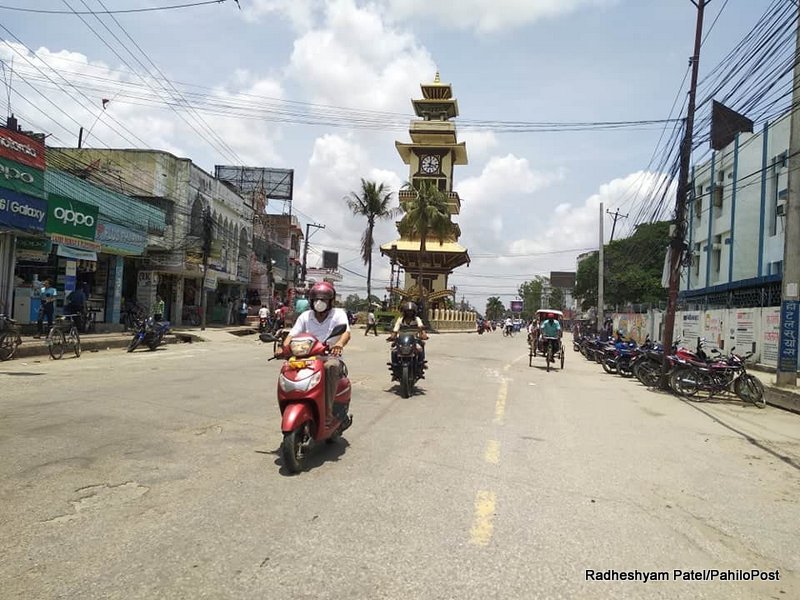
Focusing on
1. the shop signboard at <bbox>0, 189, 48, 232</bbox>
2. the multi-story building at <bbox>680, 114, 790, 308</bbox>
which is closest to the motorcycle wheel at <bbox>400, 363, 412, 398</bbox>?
the shop signboard at <bbox>0, 189, 48, 232</bbox>

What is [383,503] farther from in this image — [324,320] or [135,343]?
[135,343]

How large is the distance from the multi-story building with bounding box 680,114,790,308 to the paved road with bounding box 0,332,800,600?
1775 centimetres

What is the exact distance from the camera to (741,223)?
98.6 ft

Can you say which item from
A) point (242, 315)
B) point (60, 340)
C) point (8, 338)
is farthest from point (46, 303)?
point (242, 315)

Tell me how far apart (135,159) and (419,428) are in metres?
24.3

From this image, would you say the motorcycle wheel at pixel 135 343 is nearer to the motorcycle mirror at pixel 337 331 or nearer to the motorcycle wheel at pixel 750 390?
the motorcycle mirror at pixel 337 331

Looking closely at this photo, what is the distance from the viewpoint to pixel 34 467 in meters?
5.23

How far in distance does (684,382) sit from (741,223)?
2078 cm

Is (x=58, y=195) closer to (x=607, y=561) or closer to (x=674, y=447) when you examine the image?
(x=674, y=447)

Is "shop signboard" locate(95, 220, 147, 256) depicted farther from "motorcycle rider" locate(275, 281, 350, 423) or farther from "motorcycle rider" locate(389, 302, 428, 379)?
"motorcycle rider" locate(275, 281, 350, 423)

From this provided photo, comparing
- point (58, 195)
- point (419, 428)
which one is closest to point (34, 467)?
point (419, 428)

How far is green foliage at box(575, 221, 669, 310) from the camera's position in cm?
5634

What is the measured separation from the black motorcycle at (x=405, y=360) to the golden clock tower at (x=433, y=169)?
135ft

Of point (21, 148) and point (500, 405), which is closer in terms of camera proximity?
point (500, 405)
